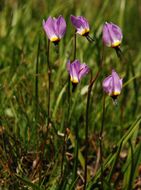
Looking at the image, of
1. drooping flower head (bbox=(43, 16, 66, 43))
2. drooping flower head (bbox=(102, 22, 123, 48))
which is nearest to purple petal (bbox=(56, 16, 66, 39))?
drooping flower head (bbox=(43, 16, 66, 43))

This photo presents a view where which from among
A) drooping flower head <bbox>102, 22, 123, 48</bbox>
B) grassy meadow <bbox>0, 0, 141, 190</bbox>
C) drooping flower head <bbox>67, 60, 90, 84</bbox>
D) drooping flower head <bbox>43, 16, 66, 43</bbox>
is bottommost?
grassy meadow <bbox>0, 0, 141, 190</bbox>

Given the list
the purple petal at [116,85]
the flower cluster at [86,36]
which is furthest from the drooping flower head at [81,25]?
the purple petal at [116,85]

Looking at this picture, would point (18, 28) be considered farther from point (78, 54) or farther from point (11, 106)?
point (11, 106)

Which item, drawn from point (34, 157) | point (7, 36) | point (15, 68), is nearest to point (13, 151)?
point (34, 157)

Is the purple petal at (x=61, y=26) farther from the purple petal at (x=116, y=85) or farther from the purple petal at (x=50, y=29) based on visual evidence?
the purple petal at (x=116, y=85)

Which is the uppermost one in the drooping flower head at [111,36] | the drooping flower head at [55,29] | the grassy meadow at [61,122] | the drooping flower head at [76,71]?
the drooping flower head at [55,29]

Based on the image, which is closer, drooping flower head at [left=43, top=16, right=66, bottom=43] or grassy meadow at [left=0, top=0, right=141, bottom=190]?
drooping flower head at [left=43, top=16, right=66, bottom=43]

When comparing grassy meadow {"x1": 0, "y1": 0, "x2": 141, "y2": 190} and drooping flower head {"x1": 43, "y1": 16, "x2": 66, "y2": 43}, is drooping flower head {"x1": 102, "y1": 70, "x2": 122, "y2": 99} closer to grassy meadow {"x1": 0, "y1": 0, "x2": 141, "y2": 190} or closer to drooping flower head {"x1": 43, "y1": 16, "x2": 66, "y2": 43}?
grassy meadow {"x1": 0, "y1": 0, "x2": 141, "y2": 190}
